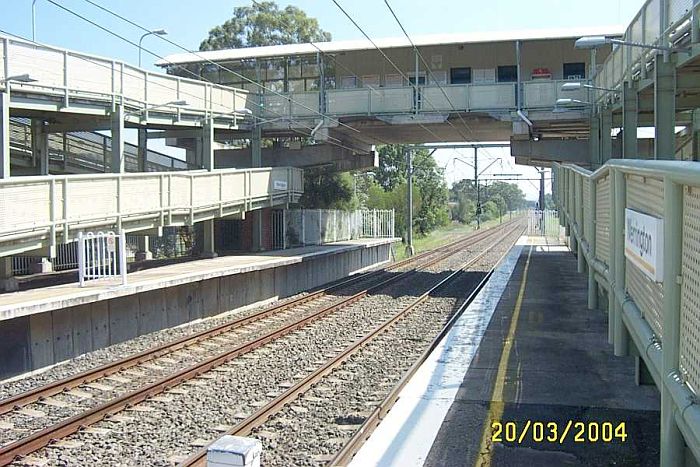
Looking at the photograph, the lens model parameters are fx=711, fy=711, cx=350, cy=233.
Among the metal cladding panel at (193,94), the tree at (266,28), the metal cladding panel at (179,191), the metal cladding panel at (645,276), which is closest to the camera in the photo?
the metal cladding panel at (645,276)

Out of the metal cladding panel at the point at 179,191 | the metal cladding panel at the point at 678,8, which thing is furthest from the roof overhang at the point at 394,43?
the metal cladding panel at the point at 678,8

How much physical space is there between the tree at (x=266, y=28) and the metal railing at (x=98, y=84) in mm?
32783

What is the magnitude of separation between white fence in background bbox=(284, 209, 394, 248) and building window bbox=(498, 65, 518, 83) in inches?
360

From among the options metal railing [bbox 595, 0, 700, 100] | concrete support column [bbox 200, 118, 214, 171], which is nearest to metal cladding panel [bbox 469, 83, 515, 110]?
metal railing [bbox 595, 0, 700, 100]

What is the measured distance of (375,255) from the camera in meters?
33.2

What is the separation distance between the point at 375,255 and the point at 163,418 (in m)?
25.2

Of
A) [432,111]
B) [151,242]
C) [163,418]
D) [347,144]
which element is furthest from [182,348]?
[347,144]

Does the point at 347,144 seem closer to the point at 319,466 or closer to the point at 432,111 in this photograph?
the point at 432,111

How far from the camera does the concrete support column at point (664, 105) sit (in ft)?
40.4

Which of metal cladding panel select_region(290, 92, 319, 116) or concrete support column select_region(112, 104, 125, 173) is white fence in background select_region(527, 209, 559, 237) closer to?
metal cladding panel select_region(290, 92, 319, 116)

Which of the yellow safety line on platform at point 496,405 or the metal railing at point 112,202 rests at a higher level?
the metal railing at point 112,202

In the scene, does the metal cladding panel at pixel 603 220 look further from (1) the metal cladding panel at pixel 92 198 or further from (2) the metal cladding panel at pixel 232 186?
(2) the metal cladding panel at pixel 232 186
